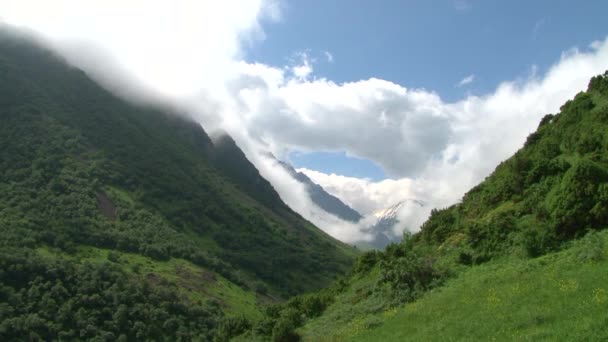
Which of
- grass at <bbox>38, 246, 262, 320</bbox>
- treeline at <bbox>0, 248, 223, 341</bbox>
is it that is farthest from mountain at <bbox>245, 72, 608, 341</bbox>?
grass at <bbox>38, 246, 262, 320</bbox>

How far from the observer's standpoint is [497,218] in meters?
33.9

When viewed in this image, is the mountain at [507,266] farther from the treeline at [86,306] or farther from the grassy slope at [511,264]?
the treeline at [86,306]

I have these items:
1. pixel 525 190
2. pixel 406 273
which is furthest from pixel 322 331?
pixel 525 190

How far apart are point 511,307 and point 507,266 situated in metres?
8.24

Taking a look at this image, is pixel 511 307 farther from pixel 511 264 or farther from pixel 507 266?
pixel 511 264

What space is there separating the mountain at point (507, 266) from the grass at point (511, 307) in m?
0.07

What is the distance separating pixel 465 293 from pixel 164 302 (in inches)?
5997

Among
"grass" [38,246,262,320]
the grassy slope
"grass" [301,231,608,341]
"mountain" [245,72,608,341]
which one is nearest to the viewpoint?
"grass" [301,231,608,341]

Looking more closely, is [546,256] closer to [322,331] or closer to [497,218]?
[497,218]

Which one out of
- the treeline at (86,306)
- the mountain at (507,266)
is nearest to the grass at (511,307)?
the mountain at (507,266)

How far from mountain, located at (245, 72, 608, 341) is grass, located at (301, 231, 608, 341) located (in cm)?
7

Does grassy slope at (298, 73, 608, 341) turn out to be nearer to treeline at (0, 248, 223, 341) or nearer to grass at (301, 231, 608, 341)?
grass at (301, 231, 608, 341)

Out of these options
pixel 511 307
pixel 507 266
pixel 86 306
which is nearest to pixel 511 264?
pixel 507 266

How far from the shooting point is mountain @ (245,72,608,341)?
63.0ft
